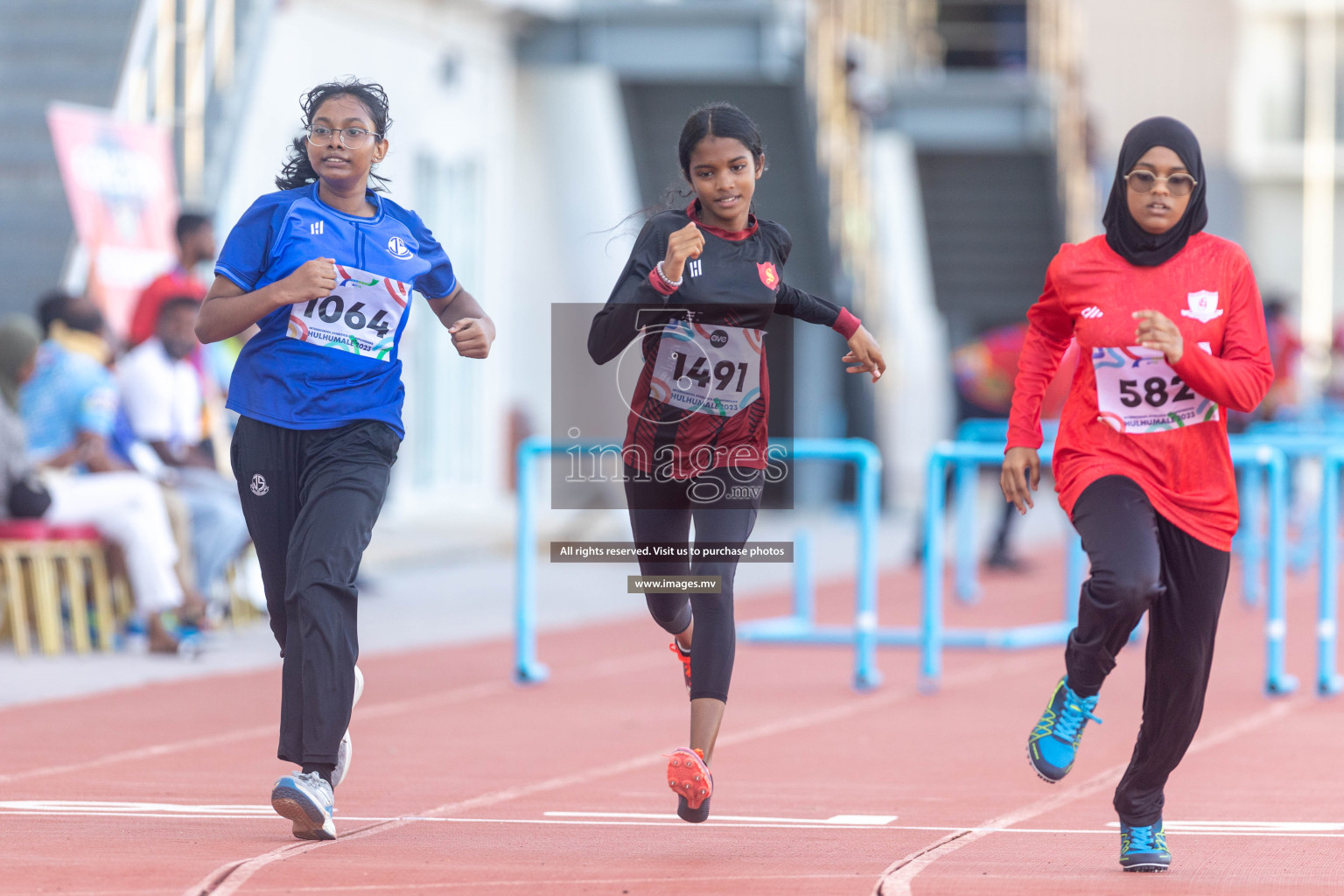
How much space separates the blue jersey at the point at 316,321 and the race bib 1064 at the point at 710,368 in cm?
69

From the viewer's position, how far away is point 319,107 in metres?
5.28

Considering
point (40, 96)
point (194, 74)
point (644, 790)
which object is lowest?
point (644, 790)

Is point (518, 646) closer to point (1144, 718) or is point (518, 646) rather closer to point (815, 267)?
point (1144, 718)

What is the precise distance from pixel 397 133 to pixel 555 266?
3.23 m

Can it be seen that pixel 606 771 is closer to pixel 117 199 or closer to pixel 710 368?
pixel 710 368

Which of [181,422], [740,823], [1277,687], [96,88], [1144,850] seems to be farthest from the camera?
[96,88]

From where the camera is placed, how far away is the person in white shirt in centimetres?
977

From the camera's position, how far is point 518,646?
8945 millimetres

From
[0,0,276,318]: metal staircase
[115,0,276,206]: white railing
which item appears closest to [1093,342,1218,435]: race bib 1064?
[0,0,276,318]: metal staircase

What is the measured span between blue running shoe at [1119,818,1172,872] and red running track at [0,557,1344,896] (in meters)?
0.04

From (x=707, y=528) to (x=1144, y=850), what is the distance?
133 cm

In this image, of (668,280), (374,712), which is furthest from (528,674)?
(668,280)

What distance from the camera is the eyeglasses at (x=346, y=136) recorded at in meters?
5.21

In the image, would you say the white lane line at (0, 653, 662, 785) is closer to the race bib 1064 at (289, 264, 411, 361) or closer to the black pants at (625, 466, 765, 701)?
the race bib 1064 at (289, 264, 411, 361)
